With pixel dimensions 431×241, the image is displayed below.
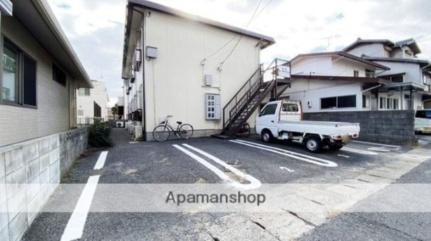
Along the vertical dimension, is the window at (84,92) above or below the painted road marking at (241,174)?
above

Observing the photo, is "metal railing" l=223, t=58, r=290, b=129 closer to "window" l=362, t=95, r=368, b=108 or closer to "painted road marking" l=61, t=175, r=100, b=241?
"window" l=362, t=95, r=368, b=108

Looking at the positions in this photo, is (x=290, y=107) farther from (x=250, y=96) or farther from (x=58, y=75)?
(x=58, y=75)

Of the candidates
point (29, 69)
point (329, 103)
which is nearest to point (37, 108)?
point (29, 69)

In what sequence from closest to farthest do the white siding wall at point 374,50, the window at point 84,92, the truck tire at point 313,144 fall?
the truck tire at point 313,144 → the white siding wall at point 374,50 → the window at point 84,92

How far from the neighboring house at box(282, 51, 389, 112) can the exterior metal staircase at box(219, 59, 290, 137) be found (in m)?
1.77

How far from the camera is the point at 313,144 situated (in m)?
6.63

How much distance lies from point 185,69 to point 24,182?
8461 mm

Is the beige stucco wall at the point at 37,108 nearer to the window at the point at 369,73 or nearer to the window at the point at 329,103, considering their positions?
the window at the point at 329,103

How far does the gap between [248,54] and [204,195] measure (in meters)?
10.2

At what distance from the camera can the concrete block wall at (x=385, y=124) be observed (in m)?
8.13

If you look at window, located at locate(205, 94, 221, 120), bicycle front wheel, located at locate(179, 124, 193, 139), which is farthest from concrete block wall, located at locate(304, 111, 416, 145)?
bicycle front wheel, located at locate(179, 124, 193, 139)

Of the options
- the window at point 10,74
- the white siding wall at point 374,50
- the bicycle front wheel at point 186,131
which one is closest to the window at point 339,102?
the bicycle front wheel at point 186,131

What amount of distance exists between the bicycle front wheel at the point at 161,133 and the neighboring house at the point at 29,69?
3.54 meters

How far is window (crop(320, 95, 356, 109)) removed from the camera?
11391mm
